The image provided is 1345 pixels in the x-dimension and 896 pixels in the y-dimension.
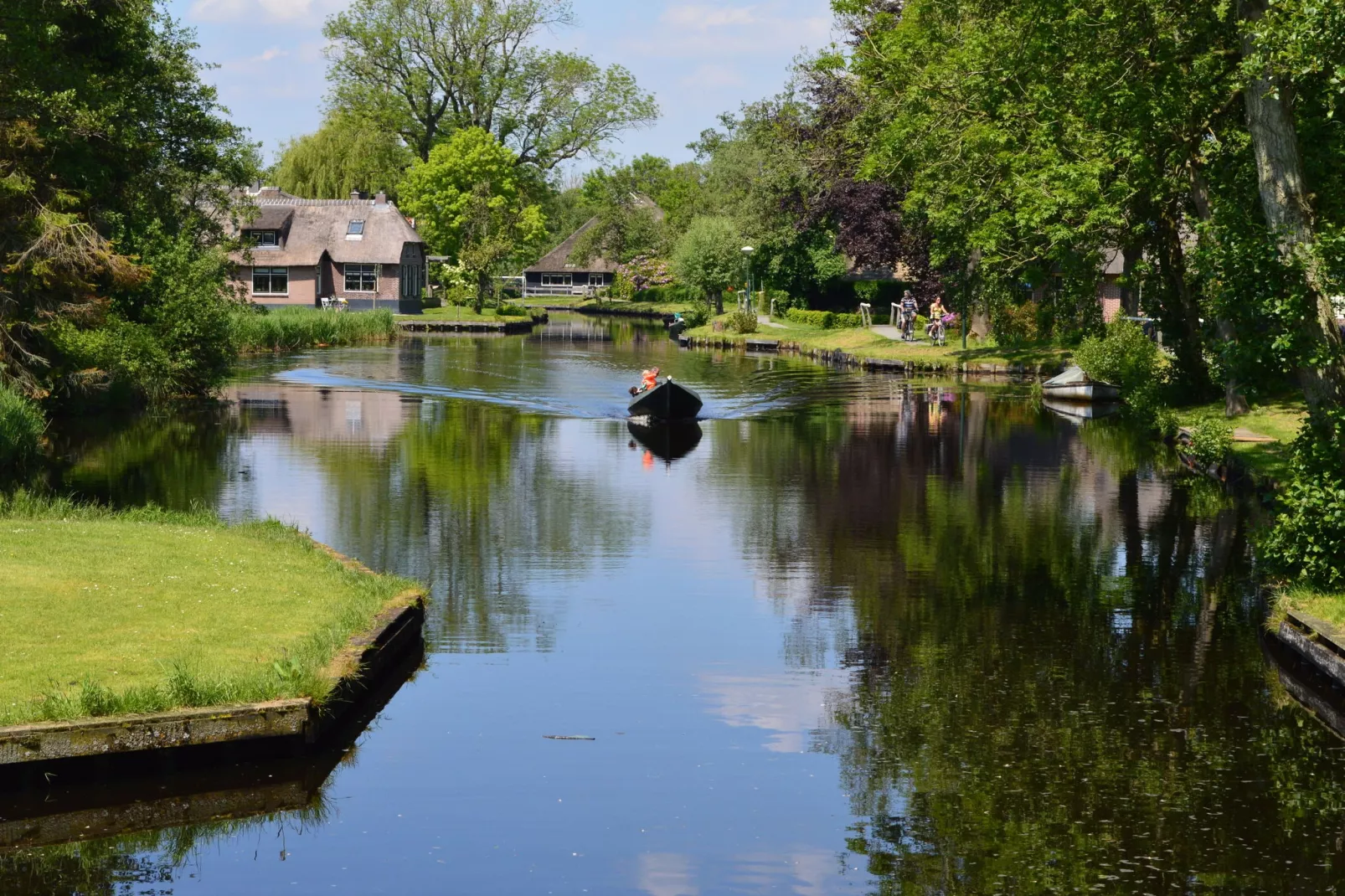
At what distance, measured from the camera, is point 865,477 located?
96.1 feet

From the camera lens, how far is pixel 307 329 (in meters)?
68.2

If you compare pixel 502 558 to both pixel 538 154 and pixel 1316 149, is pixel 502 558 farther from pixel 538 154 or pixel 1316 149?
pixel 538 154

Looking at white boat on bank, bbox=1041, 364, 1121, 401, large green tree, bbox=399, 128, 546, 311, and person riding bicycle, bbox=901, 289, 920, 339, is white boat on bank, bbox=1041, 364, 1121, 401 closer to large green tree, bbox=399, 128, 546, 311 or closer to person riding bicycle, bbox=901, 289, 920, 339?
person riding bicycle, bbox=901, 289, 920, 339

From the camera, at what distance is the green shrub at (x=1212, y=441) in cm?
2806

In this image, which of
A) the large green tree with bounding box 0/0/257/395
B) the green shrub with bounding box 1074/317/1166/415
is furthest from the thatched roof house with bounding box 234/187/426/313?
the green shrub with bounding box 1074/317/1166/415

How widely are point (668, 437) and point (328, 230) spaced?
57308 millimetres

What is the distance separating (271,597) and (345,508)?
30.6 ft

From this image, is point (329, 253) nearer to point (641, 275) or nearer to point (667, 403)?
point (641, 275)

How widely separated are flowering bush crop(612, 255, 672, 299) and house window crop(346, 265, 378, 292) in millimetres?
34455

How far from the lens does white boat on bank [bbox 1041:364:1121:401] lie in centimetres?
4394

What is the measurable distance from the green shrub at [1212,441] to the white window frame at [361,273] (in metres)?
67.1

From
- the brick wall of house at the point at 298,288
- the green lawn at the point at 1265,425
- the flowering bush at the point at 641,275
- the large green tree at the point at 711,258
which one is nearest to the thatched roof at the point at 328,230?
the brick wall of house at the point at 298,288

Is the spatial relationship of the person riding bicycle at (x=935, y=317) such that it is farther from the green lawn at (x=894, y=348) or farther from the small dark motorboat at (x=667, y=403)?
the small dark motorboat at (x=667, y=403)

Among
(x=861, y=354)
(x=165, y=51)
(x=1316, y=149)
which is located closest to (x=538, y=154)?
(x=861, y=354)
